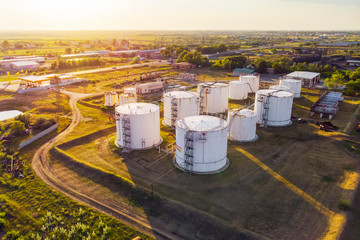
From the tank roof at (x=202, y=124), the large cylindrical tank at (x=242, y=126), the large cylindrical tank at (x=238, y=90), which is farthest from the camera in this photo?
the large cylindrical tank at (x=238, y=90)

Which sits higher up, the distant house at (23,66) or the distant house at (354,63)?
the distant house at (354,63)

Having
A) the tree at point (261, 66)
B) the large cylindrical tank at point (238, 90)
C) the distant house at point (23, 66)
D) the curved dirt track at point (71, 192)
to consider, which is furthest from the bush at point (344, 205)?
the distant house at point (23, 66)

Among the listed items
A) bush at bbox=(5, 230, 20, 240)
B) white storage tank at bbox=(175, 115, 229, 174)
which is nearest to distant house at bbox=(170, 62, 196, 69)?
white storage tank at bbox=(175, 115, 229, 174)

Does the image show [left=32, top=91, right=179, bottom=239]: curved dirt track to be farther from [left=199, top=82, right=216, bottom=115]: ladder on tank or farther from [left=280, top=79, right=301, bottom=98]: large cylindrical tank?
[left=280, top=79, right=301, bottom=98]: large cylindrical tank

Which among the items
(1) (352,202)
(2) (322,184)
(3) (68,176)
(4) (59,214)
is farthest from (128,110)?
(1) (352,202)

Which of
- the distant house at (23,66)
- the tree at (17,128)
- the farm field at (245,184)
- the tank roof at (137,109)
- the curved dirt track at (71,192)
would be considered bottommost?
the curved dirt track at (71,192)

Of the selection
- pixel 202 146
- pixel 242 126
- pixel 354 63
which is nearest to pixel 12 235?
pixel 202 146

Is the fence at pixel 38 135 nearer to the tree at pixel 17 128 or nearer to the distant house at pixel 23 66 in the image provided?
the tree at pixel 17 128

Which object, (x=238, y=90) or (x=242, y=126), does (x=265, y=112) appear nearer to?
(x=242, y=126)
